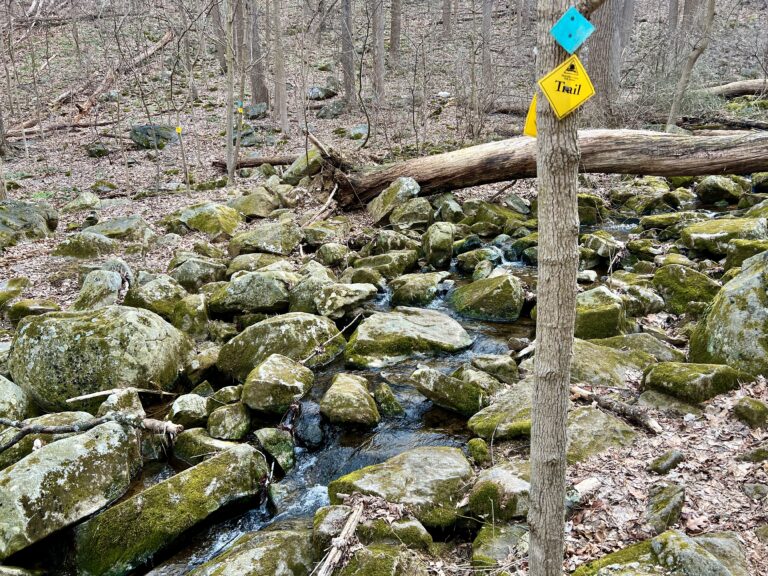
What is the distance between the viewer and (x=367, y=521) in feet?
11.5

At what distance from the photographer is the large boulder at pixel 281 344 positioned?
627 centimetres

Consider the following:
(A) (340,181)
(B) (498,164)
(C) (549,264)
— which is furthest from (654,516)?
(A) (340,181)

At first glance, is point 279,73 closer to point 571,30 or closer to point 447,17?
point 447,17

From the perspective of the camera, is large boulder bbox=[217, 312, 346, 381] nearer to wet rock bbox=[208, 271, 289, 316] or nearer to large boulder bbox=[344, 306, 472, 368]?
large boulder bbox=[344, 306, 472, 368]

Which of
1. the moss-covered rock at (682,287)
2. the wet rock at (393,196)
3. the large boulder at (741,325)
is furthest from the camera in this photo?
the wet rock at (393,196)

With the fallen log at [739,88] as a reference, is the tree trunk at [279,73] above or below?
above

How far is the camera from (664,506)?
313cm

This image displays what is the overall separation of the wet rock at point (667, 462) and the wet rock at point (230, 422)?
3427mm

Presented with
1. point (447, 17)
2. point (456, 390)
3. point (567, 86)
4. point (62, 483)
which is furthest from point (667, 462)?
point (447, 17)

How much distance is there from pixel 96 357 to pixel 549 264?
5.13 metres

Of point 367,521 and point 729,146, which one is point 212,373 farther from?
point 729,146

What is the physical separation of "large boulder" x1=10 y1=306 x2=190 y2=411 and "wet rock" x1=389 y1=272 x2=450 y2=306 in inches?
131

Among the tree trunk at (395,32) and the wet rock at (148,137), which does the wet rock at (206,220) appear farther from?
the tree trunk at (395,32)

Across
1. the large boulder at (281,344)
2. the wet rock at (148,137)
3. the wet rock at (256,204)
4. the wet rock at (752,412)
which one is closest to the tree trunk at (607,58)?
the wet rock at (256,204)
